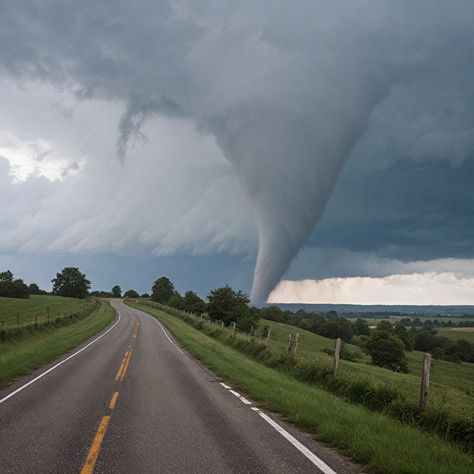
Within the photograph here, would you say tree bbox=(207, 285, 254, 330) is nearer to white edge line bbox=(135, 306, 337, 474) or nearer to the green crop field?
the green crop field

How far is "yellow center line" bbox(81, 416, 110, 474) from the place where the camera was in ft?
21.9

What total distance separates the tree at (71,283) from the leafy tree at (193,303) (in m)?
46.9

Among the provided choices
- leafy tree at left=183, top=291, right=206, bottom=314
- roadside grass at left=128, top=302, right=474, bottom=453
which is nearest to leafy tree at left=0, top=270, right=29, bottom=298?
leafy tree at left=183, top=291, right=206, bottom=314

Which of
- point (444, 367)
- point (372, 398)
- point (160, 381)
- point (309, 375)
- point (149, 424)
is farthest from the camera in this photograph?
point (444, 367)

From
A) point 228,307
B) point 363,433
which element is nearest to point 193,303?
point 228,307

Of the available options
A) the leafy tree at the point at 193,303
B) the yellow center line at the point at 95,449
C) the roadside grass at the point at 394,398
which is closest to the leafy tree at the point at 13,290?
the leafy tree at the point at 193,303

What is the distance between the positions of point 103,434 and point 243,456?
3040 mm

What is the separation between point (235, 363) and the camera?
21.3 meters

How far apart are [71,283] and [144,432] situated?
146 m

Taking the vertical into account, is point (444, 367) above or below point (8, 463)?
below

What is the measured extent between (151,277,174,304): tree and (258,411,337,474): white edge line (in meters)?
147

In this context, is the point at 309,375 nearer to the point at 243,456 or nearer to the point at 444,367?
the point at 243,456

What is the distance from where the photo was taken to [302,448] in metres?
8.06

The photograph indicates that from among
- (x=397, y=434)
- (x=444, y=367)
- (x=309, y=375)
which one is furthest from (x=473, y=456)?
(x=444, y=367)
